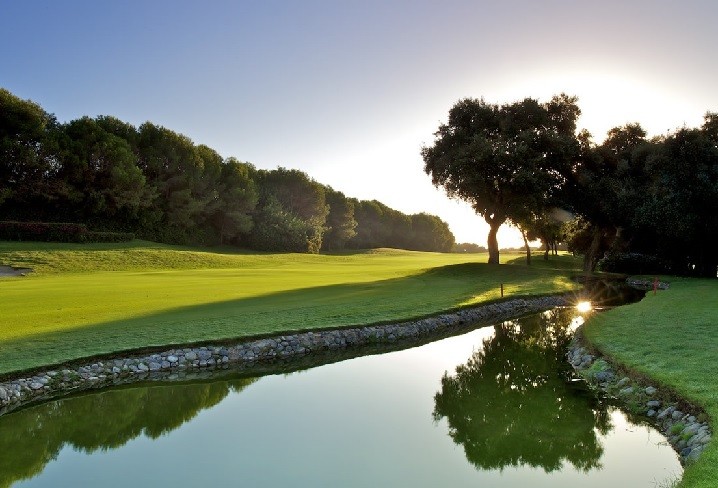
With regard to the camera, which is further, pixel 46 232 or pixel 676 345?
pixel 46 232

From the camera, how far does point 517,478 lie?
8633 mm

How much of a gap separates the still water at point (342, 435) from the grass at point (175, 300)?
10.3 feet

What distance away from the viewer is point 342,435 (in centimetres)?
1052

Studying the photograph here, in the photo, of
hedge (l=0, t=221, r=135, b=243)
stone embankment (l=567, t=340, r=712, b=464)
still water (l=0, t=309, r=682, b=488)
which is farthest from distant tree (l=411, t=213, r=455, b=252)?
still water (l=0, t=309, r=682, b=488)

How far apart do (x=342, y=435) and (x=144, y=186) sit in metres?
57.6

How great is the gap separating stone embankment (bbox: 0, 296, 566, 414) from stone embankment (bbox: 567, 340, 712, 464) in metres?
7.39

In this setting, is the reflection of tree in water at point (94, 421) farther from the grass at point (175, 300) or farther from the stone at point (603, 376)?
the stone at point (603, 376)

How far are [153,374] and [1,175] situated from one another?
49066 mm

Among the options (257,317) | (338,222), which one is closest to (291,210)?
(338,222)

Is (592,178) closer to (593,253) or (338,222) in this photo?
(593,253)

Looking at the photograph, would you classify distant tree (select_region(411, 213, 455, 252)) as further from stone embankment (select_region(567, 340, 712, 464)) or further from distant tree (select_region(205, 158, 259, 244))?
stone embankment (select_region(567, 340, 712, 464))

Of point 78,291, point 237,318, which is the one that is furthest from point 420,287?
point 78,291

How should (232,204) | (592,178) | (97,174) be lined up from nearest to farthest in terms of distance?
(592,178)
(97,174)
(232,204)

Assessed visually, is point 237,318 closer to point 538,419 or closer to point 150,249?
point 538,419
